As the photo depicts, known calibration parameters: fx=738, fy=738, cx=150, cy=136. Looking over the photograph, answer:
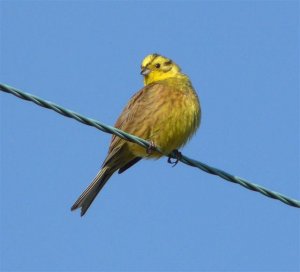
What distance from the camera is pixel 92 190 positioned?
687cm

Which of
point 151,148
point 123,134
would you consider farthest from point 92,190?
point 123,134

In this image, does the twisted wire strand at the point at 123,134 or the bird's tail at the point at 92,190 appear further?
the bird's tail at the point at 92,190

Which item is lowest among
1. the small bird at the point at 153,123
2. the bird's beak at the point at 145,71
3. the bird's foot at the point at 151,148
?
the bird's foot at the point at 151,148

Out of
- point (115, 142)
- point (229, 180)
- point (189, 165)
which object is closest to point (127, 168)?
point (115, 142)

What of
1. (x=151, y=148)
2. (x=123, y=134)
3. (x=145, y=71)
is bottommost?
(x=123, y=134)

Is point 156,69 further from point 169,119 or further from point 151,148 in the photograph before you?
point 151,148

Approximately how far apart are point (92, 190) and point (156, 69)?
1480 mm

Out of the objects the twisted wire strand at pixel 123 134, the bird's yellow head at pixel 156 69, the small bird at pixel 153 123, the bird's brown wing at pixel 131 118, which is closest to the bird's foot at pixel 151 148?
the small bird at pixel 153 123

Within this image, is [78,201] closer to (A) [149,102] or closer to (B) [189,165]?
(A) [149,102]

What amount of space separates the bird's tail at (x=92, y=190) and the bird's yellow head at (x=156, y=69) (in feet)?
3.67

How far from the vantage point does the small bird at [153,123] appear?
645 centimetres

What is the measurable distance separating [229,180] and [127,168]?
2.30 meters


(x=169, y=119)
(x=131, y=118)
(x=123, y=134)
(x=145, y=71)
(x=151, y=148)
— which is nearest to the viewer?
(x=123, y=134)

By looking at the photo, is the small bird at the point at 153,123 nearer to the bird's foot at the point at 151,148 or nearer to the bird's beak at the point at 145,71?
the bird's foot at the point at 151,148
